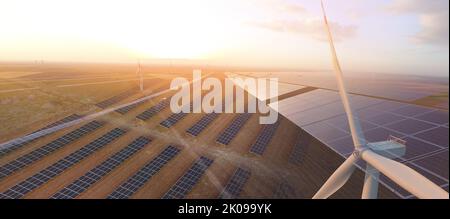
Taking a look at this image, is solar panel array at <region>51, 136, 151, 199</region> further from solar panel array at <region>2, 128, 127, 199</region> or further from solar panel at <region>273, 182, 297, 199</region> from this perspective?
solar panel at <region>273, 182, 297, 199</region>

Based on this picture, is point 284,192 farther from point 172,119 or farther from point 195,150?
point 172,119

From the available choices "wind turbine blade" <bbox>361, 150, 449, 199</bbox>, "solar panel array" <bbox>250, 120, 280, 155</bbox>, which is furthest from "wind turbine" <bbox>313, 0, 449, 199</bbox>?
"solar panel array" <bbox>250, 120, 280, 155</bbox>

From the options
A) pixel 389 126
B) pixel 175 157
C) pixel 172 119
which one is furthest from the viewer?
pixel 172 119

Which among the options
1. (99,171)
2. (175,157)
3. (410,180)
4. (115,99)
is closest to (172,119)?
(175,157)

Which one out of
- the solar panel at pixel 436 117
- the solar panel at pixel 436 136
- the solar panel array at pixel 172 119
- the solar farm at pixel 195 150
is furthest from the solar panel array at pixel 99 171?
the solar panel at pixel 436 117
